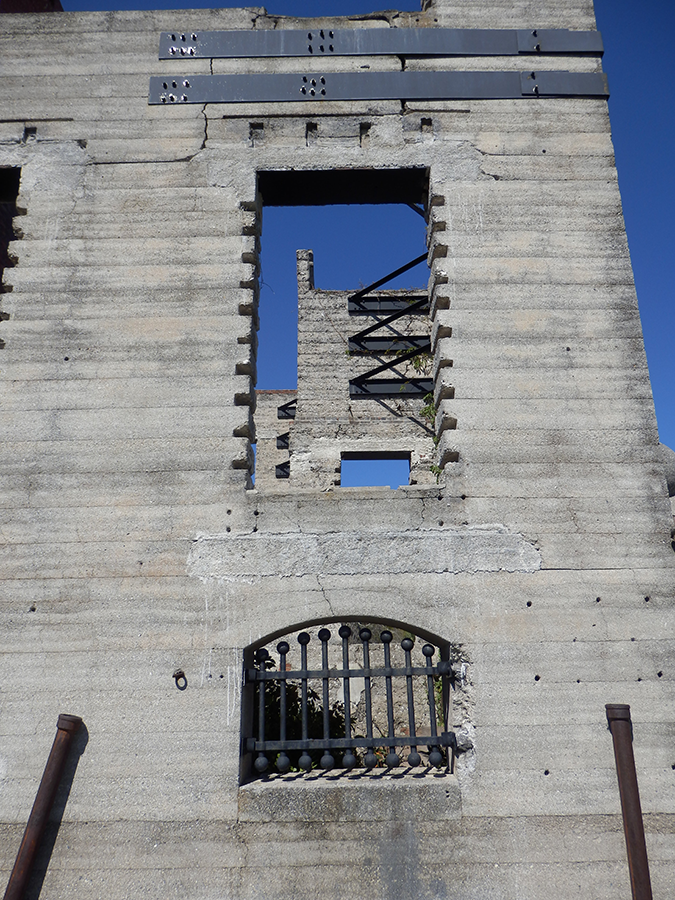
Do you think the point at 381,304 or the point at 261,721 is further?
the point at 381,304

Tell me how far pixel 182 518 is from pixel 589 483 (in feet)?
9.47

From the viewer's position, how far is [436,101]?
17.3 feet

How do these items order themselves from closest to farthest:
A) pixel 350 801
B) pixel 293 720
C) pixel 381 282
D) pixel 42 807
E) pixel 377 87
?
pixel 42 807 → pixel 350 801 → pixel 377 87 → pixel 293 720 → pixel 381 282

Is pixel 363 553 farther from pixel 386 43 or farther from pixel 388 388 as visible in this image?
pixel 388 388

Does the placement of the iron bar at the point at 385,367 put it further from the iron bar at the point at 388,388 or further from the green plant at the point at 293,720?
the green plant at the point at 293,720

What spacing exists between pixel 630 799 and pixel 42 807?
3440 mm

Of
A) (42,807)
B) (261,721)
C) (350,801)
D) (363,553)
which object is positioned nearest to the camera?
(42,807)

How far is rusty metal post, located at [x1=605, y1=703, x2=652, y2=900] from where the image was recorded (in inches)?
133

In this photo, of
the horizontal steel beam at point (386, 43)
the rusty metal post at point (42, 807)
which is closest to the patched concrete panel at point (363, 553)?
A: the rusty metal post at point (42, 807)

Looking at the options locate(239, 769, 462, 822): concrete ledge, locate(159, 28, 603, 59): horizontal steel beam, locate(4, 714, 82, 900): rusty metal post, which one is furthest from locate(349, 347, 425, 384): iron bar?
locate(4, 714, 82, 900): rusty metal post

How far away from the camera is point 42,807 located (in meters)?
3.55

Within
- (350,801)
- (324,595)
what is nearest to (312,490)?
(324,595)

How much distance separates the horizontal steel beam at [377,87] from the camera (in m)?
5.26

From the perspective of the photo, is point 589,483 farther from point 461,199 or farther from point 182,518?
point 182,518
